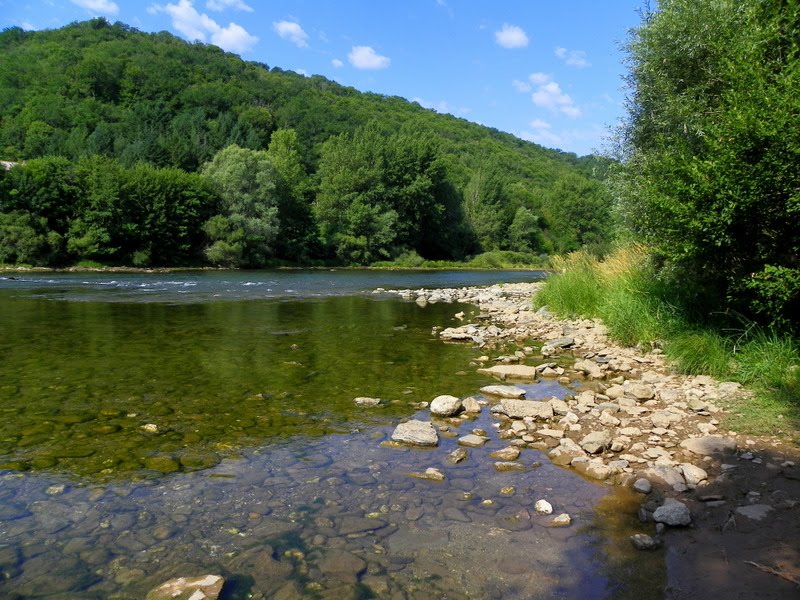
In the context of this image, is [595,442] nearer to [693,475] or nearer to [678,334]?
[693,475]

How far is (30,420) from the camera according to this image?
7379 mm

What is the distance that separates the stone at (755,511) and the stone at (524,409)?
117 inches

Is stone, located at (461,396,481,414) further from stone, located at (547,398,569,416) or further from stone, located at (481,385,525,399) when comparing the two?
stone, located at (547,398,569,416)

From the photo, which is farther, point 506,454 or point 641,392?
point 641,392

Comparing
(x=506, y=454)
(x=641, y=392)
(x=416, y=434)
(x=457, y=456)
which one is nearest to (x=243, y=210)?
(x=641, y=392)

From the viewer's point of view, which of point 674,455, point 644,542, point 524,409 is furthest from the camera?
point 524,409

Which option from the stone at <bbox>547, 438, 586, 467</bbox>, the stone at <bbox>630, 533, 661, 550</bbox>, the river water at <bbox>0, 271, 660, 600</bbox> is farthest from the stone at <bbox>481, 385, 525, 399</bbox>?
the stone at <bbox>630, 533, 661, 550</bbox>

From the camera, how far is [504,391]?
893cm

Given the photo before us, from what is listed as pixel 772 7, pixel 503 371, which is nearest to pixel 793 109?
pixel 772 7

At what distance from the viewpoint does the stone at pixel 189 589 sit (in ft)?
12.0

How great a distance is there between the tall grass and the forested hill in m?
3.23

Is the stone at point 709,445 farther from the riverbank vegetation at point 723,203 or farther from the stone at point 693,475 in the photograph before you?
the riverbank vegetation at point 723,203

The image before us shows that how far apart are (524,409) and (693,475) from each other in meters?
2.58

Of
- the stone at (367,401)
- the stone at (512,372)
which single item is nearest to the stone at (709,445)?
the stone at (512,372)
